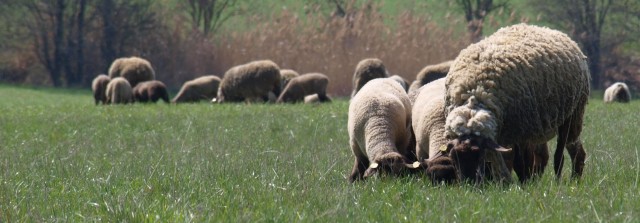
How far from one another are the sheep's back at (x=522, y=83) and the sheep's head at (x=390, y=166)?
603mm

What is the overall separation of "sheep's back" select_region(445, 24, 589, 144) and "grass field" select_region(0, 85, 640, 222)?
521 mm

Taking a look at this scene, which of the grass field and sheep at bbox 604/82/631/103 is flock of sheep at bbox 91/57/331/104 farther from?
the grass field

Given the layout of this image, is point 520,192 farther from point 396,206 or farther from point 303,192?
point 303,192

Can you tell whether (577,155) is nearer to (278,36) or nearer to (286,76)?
(286,76)

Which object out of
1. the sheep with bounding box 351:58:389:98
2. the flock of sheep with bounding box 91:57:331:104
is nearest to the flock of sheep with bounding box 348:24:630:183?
the flock of sheep with bounding box 91:57:331:104

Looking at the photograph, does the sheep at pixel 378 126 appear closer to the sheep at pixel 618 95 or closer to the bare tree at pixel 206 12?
the sheep at pixel 618 95

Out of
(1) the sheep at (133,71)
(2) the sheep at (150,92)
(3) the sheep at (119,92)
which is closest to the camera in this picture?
(3) the sheep at (119,92)

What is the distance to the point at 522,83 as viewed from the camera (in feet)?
28.9

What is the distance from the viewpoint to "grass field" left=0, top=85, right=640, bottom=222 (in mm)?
6609

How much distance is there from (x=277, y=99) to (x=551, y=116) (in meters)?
19.9

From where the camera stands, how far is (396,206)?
7199 mm

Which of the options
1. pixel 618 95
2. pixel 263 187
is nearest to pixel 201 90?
pixel 618 95

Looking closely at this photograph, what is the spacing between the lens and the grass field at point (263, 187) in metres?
6.61

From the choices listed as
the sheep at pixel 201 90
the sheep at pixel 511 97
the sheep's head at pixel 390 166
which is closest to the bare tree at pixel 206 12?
the sheep at pixel 201 90
